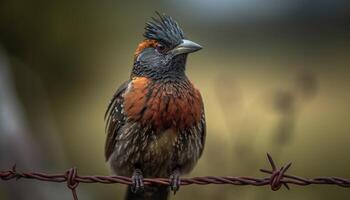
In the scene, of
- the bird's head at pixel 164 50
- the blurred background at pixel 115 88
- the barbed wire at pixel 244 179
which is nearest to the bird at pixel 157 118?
the bird's head at pixel 164 50

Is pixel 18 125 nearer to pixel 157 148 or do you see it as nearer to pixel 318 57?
pixel 157 148

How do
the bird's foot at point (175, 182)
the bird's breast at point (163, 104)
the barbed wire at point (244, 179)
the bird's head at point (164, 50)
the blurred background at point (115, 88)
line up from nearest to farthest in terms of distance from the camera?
the barbed wire at point (244, 179)
the bird's foot at point (175, 182)
the bird's breast at point (163, 104)
the bird's head at point (164, 50)
the blurred background at point (115, 88)

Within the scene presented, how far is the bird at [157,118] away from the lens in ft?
15.7

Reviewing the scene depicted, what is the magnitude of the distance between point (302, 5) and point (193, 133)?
37.0 ft

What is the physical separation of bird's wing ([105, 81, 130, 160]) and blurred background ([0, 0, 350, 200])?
1604 millimetres

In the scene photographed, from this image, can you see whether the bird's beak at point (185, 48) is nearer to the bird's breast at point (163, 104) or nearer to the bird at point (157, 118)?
the bird at point (157, 118)

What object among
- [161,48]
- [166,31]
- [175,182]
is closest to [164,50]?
[161,48]

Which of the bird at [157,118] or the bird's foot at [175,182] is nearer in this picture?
the bird's foot at [175,182]

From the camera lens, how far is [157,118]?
4.74 m

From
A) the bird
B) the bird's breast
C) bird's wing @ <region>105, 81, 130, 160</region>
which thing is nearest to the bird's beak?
the bird

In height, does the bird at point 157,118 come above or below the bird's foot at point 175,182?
above

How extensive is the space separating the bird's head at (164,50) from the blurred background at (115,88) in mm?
1710

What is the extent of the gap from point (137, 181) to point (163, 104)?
525mm

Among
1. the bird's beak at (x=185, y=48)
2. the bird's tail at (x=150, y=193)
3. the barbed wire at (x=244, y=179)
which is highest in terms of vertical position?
the bird's beak at (x=185, y=48)
